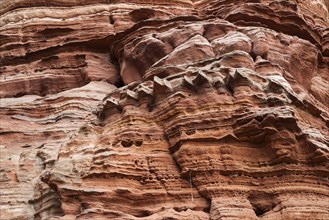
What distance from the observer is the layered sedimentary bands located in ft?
28.7

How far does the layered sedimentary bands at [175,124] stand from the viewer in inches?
344

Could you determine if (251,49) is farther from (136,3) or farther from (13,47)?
(13,47)

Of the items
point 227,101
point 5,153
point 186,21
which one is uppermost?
point 186,21

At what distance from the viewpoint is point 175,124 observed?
9375 millimetres

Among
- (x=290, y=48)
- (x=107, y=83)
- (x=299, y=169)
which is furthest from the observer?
(x=107, y=83)

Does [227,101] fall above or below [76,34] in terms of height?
below

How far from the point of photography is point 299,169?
9.05 m

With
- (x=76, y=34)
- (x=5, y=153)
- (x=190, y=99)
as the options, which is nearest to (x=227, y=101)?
(x=190, y=99)

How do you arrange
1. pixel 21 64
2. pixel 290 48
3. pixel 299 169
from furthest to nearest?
1. pixel 21 64
2. pixel 290 48
3. pixel 299 169

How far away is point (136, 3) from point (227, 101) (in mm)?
7325

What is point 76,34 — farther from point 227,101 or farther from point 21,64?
point 227,101

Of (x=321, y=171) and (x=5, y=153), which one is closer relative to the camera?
(x=321, y=171)

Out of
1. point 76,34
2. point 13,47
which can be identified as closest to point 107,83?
point 76,34

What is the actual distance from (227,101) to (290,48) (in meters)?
3.64
